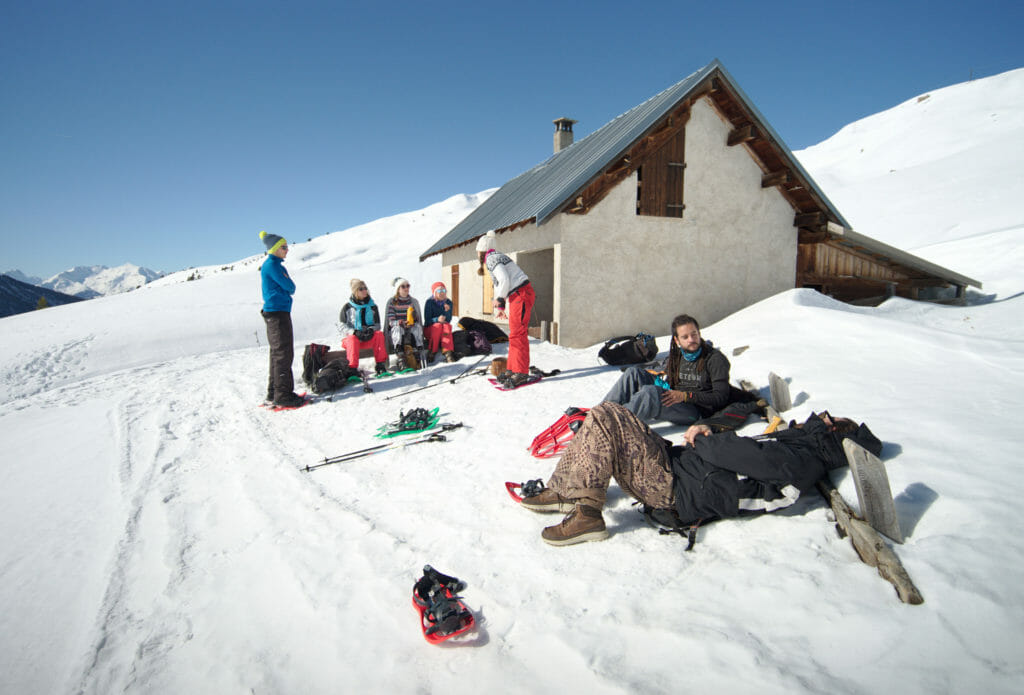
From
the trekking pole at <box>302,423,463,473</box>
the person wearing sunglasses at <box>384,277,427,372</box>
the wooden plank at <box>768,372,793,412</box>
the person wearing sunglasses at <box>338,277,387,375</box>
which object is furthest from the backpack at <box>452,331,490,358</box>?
the wooden plank at <box>768,372,793,412</box>

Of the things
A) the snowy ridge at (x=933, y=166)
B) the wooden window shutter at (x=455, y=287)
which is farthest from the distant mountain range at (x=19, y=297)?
the snowy ridge at (x=933, y=166)

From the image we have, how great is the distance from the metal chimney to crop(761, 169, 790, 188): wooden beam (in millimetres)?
8675

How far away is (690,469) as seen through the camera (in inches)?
116

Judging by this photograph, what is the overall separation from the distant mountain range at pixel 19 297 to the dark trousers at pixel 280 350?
48705mm

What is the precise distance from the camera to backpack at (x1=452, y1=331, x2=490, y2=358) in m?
8.59

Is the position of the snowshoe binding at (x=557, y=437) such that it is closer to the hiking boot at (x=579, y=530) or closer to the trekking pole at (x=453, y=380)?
the hiking boot at (x=579, y=530)

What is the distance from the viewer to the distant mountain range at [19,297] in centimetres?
4103

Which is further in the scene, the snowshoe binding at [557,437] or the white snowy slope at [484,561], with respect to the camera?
the snowshoe binding at [557,437]

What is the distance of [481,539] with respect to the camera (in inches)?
120

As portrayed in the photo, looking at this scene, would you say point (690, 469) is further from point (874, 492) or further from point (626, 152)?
point (626, 152)

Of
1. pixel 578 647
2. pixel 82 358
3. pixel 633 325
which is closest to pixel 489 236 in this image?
pixel 633 325

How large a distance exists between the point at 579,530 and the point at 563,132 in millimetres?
17242

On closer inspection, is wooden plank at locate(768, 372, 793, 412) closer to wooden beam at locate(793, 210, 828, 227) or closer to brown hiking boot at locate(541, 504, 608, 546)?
brown hiking boot at locate(541, 504, 608, 546)

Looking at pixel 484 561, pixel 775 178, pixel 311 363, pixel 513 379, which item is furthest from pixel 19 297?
pixel 775 178
